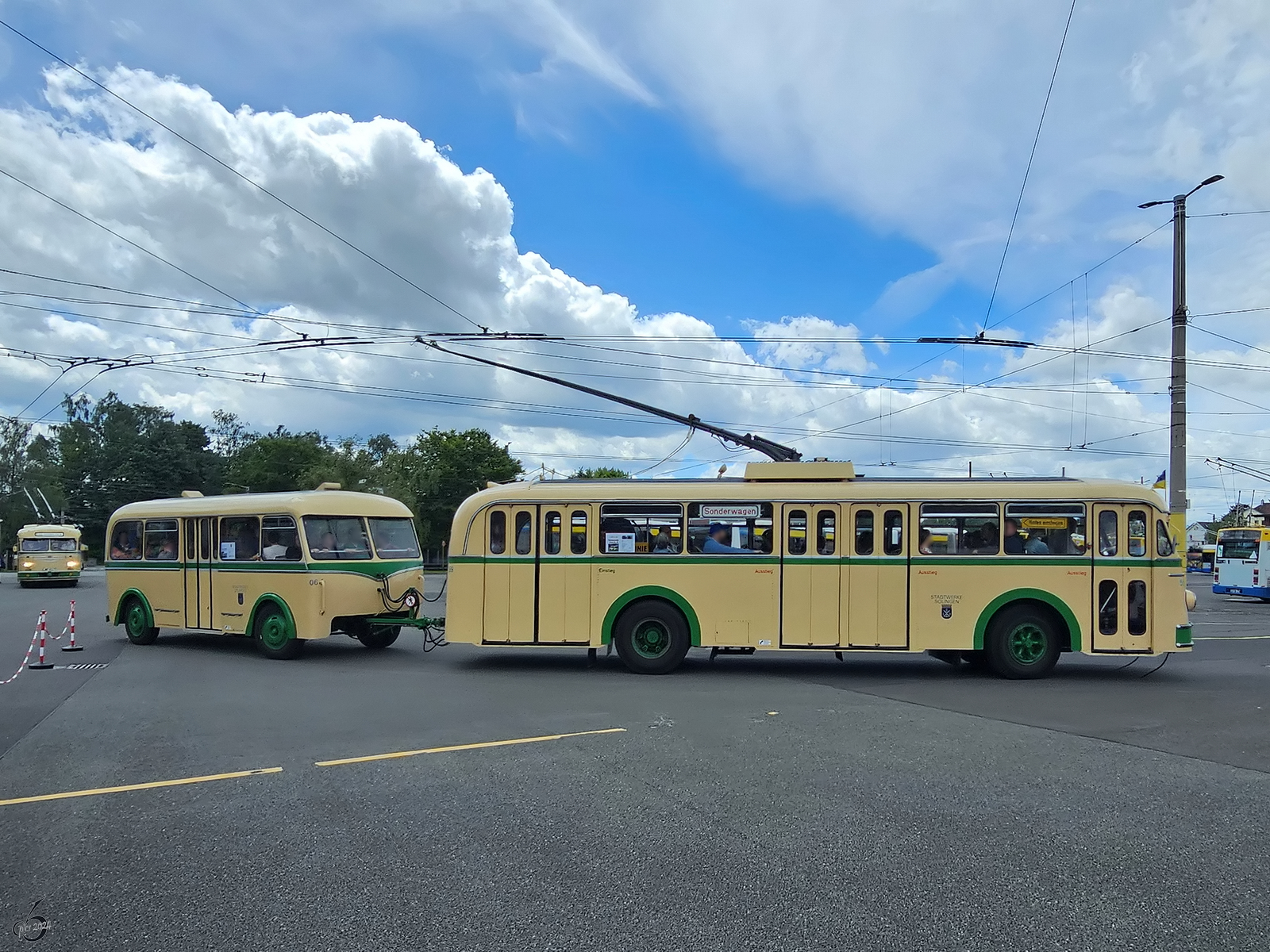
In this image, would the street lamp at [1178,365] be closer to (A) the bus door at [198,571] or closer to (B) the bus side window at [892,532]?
(B) the bus side window at [892,532]

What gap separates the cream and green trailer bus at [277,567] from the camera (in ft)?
46.0

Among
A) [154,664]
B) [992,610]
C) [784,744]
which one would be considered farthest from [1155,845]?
[154,664]

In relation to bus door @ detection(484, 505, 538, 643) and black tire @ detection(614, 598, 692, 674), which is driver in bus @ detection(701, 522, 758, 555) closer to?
black tire @ detection(614, 598, 692, 674)

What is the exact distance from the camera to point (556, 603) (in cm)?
1256

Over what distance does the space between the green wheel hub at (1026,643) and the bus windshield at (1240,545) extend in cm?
2514

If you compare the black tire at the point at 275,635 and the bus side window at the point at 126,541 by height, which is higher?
the bus side window at the point at 126,541

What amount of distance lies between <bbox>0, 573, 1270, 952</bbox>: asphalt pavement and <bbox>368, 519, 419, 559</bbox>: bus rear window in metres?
4.09

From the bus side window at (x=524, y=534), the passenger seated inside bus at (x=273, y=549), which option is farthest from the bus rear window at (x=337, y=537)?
the bus side window at (x=524, y=534)

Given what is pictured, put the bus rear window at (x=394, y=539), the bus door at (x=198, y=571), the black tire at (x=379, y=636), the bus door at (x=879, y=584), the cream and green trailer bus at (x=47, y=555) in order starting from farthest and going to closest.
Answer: the cream and green trailer bus at (x=47, y=555) < the black tire at (x=379, y=636) < the bus door at (x=198, y=571) < the bus rear window at (x=394, y=539) < the bus door at (x=879, y=584)

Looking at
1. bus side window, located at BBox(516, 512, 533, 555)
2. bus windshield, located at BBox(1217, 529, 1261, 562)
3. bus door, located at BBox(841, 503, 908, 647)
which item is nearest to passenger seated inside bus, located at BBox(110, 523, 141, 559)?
bus side window, located at BBox(516, 512, 533, 555)

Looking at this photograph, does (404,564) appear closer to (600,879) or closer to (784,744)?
(784,744)

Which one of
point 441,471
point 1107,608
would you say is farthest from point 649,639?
point 441,471

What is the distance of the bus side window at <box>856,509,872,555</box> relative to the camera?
39.8 ft

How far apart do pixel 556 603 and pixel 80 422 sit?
277ft
